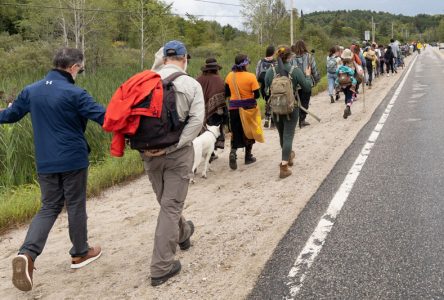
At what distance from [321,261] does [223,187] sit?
276 cm

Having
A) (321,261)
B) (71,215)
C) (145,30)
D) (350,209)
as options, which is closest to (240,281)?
(321,261)

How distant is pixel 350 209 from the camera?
489cm

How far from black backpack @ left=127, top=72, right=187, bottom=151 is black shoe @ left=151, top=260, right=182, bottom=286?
1.03m

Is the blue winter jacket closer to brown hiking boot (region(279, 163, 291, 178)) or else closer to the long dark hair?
brown hiking boot (region(279, 163, 291, 178))

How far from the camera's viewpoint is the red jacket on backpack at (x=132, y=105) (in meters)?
3.30

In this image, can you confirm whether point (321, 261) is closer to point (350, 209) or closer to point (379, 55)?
point (350, 209)

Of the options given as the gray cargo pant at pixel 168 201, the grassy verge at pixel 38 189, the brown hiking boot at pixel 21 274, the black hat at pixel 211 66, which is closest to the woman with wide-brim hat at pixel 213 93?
the black hat at pixel 211 66

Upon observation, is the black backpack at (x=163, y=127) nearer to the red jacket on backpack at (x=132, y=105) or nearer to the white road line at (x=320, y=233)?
the red jacket on backpack at (x=132, y=105)

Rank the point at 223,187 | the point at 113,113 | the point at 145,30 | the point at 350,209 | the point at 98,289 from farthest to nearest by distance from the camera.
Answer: the point at 145,30
the point at 223,187
the point at 350,209
the point at 98,289
the point at 113,113

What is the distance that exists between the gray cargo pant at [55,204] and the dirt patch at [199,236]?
0.41 metres

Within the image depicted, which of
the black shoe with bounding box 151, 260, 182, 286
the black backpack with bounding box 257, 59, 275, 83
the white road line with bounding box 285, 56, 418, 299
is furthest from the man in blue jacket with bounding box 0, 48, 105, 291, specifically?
the black backpack with bounding box 257, 59, 275, 83

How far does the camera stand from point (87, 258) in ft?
13.5

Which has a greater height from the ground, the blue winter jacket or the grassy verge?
the blue winter jacket

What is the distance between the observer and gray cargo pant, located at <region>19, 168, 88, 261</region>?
3674 mm
